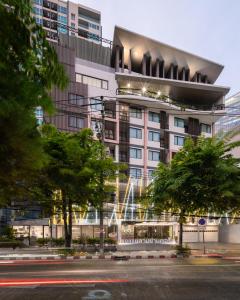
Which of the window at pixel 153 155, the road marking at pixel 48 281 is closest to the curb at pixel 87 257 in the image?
the road marking at pixel 48 281

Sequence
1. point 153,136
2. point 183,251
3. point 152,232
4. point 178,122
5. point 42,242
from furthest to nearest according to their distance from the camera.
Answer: point 178,122 < point 153,136 < point 152,232 < point 42,242 < point 183,251

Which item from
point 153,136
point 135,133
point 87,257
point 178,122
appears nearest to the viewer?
point 87,257

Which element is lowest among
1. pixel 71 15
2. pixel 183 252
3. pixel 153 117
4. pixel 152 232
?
pixel 152 232

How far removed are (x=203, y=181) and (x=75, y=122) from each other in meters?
34.2

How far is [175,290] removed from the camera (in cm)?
1388

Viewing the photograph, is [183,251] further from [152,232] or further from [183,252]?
[152,232]

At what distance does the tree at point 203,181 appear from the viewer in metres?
30.6

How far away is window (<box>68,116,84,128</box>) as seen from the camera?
62.0 metres

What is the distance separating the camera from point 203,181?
3128cm

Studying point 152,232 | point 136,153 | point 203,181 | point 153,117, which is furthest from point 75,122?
point 203,181

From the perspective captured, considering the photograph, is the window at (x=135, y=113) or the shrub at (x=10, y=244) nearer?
the shrub at (x=10, y=244)

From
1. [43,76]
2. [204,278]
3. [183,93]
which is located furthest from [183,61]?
[43,76]

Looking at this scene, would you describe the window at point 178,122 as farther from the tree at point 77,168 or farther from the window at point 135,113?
the tree at point 77,168

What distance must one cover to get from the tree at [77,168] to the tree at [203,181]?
4.50 metres
